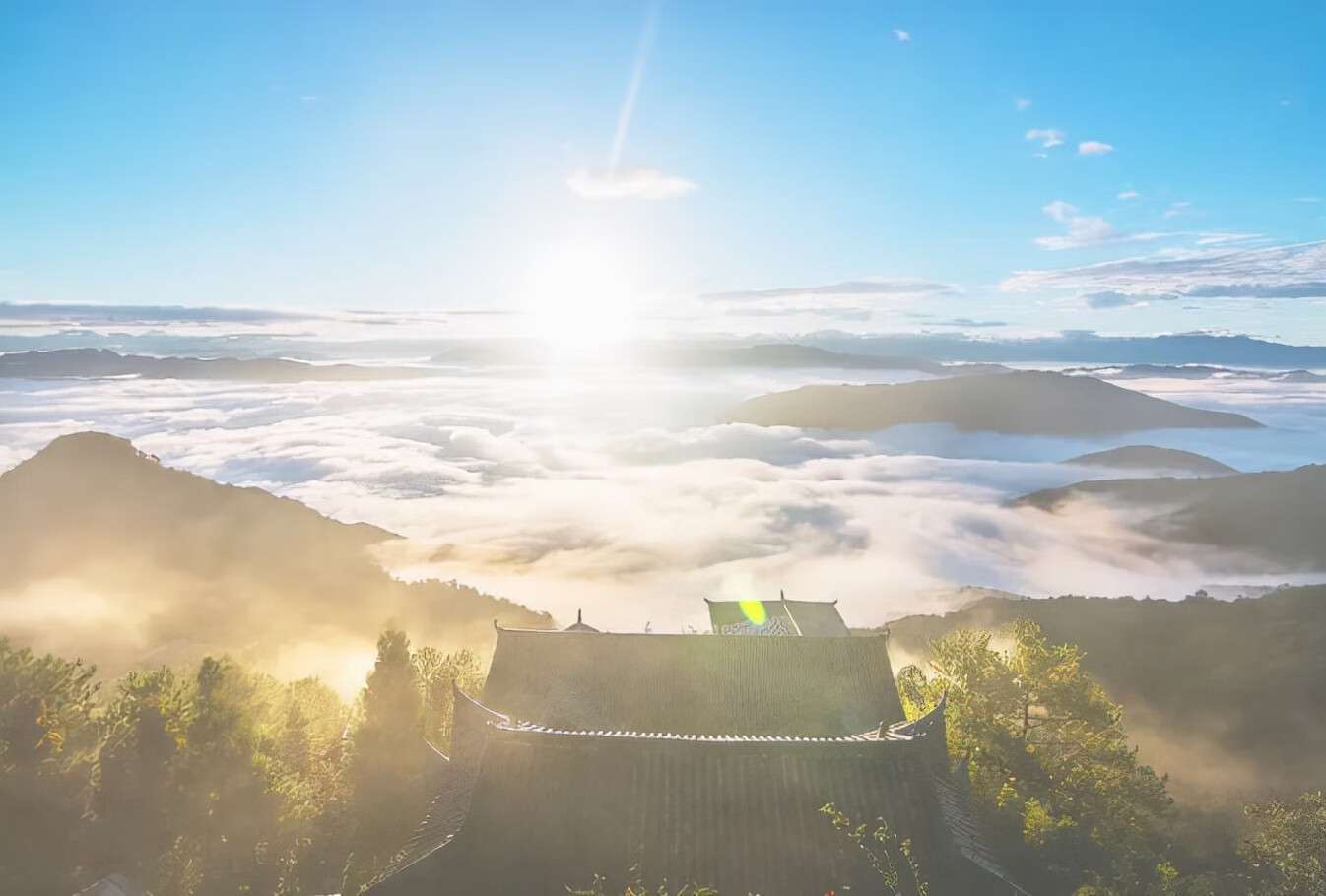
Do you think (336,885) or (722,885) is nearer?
(722,885)

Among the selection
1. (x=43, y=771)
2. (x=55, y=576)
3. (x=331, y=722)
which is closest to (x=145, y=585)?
(x=55, y=576)

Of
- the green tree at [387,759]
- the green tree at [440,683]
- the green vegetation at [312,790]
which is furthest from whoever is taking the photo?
the green tree at [440,683]

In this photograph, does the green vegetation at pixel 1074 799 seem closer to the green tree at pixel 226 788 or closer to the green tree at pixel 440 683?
the green tree at pixel 440 683

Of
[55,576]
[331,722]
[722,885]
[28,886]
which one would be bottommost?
[55,576]

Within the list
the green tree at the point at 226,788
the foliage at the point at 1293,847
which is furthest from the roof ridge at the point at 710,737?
the foliage at the point at 1293,847

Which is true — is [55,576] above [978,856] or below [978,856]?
below

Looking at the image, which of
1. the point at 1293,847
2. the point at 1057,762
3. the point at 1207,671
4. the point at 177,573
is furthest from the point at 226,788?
the point at 177,573

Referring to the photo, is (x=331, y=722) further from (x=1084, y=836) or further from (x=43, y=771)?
(x=1084, y=836)
